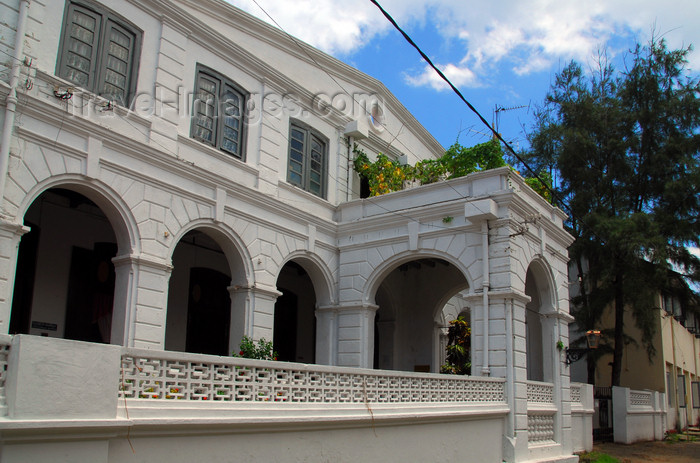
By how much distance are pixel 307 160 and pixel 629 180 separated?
12.3 m

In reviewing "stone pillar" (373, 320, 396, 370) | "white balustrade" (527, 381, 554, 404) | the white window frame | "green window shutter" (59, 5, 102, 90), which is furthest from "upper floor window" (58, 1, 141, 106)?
"white balustrade" (527, 381, 554, 404)

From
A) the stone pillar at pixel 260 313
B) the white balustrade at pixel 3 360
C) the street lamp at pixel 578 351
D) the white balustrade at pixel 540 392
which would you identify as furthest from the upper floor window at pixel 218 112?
the street lamp at pixel 578 351

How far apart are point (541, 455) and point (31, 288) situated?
972 cm

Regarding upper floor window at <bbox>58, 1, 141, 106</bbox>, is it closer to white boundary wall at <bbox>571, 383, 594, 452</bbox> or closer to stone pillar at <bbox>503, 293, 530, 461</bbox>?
stone pillar at <bbox>503, 293, 530, 461</bbox>

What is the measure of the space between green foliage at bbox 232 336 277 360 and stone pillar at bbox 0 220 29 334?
11.9 feet

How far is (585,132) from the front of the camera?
21203 millimetres

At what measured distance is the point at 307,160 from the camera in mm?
14008

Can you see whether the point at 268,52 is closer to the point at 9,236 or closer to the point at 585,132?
the point at 9,236

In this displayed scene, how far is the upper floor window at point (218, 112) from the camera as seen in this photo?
11570mm

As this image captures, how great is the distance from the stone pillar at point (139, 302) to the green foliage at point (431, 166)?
623cm

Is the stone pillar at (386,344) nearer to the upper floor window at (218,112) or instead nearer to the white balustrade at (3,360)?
the upper floor window at (218,112)

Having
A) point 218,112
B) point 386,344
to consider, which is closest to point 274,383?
point 218,112

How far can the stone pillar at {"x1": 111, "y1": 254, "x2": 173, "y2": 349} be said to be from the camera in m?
9.45

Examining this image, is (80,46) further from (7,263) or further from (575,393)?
(575,393)
